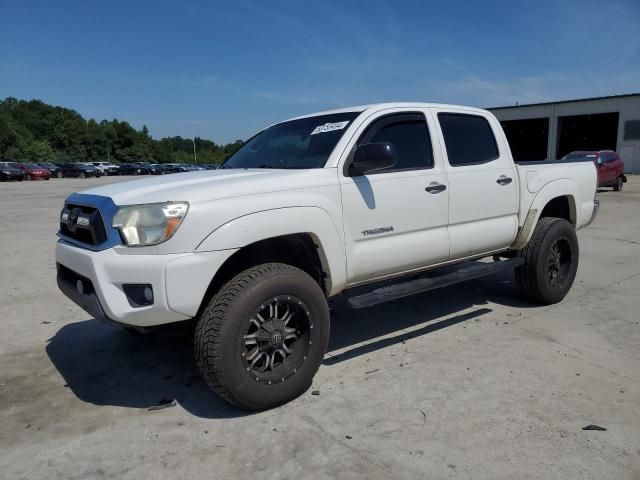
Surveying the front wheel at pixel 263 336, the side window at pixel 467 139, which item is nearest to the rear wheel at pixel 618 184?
the side window at pixel 467 139

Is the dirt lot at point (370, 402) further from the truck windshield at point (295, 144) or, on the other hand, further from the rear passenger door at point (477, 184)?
the truck windshield at point (295, 144)

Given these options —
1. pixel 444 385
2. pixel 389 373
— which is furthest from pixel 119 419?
pixel 444 385

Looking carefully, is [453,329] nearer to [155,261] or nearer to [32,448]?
[155,261]

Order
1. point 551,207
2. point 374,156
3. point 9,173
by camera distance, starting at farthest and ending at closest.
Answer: point 9,173 < point 551,207 < point 374,156

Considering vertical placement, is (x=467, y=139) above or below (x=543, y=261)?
above

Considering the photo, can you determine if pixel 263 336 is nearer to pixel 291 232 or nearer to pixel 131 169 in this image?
pixel 291 232

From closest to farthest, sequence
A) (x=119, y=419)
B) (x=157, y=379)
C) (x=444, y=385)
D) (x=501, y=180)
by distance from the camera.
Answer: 1. (x=119, y=419)
2. (x=444, y=385)
3. (x=157, y=379)
4. (x=501, y=180)

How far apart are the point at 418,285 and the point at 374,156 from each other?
1.13 metres

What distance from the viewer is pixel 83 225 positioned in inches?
124

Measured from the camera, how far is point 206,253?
289cm

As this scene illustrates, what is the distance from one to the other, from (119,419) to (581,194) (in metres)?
4.94

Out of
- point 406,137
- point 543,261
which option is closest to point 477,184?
point 406,137

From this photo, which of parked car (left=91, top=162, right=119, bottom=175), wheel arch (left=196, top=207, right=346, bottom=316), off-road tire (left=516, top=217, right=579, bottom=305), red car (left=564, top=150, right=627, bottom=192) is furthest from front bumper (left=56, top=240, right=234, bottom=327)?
parked car (left=91, top=162, right=119, bottom=175)

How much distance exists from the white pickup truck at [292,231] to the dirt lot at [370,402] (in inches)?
16.8
